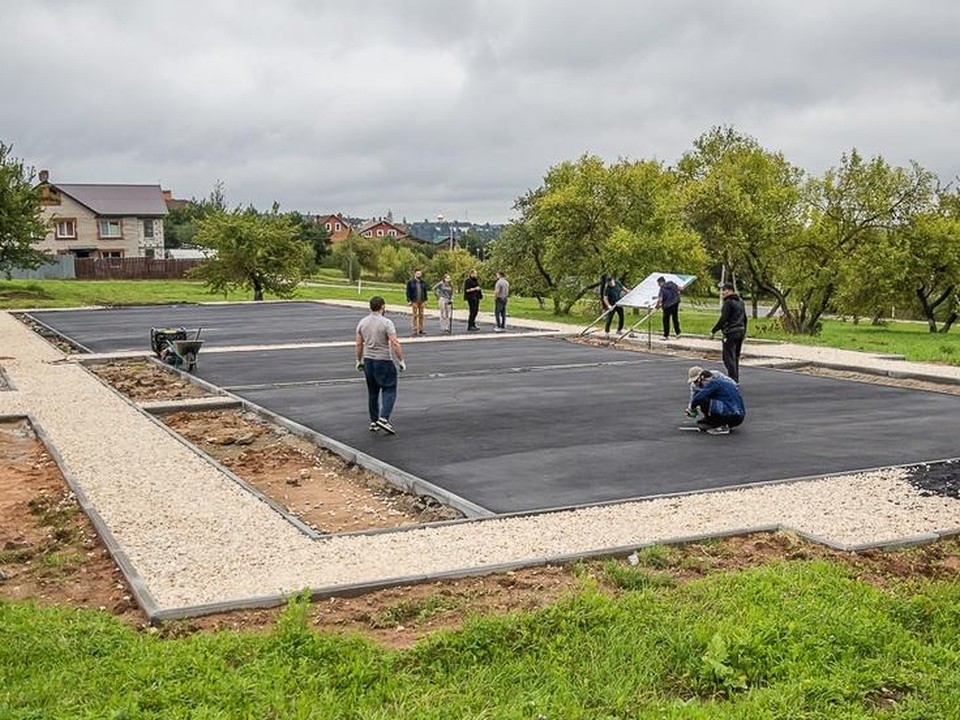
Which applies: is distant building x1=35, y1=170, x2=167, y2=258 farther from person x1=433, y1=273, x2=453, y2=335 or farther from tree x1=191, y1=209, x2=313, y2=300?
person x1=433, y1=273, x2=453, y2=335

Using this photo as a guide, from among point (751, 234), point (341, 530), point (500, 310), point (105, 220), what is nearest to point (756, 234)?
point (751, 234)

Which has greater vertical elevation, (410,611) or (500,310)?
(500,310)

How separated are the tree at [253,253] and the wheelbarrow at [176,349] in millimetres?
22337

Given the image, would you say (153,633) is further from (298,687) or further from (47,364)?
(47,364)

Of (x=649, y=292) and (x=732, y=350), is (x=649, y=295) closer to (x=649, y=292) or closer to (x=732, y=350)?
(x=649, y=292)

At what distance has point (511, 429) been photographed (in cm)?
1238

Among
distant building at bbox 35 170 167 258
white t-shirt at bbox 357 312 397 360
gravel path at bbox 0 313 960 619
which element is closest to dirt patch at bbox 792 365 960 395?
gravel path at bbox 0 313 960 619

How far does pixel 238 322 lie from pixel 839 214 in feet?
64.1

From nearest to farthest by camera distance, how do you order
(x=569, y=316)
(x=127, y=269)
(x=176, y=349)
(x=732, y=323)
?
(x=732, y=323)
(x=176, y=349)
(x=569, y=316)
(x=127, y=269)

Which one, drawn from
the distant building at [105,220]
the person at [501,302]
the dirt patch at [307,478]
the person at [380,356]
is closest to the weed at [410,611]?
the dirt patch at [307,478]

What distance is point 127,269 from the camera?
209ft

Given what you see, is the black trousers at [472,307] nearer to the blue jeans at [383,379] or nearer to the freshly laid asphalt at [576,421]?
the freshly laid asphalt at [576,421]

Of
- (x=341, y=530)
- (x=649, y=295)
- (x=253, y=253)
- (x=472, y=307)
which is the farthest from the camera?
(x=253, y=253)

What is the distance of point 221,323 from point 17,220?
51.0ft
